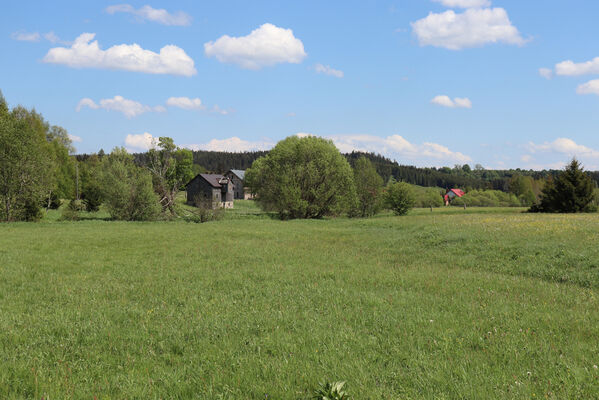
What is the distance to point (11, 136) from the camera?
39156 mm

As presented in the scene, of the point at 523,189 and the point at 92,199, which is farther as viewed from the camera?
the point at 523,189

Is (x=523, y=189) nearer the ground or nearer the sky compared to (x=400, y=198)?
nearer the sky

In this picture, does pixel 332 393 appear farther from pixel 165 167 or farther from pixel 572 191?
pixel 572 191

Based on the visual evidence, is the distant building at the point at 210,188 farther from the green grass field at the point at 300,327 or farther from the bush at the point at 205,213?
the green grass field at the point at 300,327

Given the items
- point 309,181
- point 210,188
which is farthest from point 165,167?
point 210,188

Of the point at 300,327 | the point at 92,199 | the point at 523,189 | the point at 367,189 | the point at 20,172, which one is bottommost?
the point at 300,327

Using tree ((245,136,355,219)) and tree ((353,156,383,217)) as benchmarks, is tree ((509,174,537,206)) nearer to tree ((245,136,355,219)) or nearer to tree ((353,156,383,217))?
tree ((353,156,383,217))

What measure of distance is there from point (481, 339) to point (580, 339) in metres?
1.97

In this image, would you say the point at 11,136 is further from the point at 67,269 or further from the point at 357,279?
the point at 357,279

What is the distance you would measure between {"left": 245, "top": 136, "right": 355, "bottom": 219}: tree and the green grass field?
115 ft

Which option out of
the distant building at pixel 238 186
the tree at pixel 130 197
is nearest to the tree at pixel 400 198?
the tree at pixel 130 197

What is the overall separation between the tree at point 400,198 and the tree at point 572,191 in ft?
68.2

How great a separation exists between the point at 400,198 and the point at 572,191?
2466cm

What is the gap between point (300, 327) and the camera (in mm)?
7883
